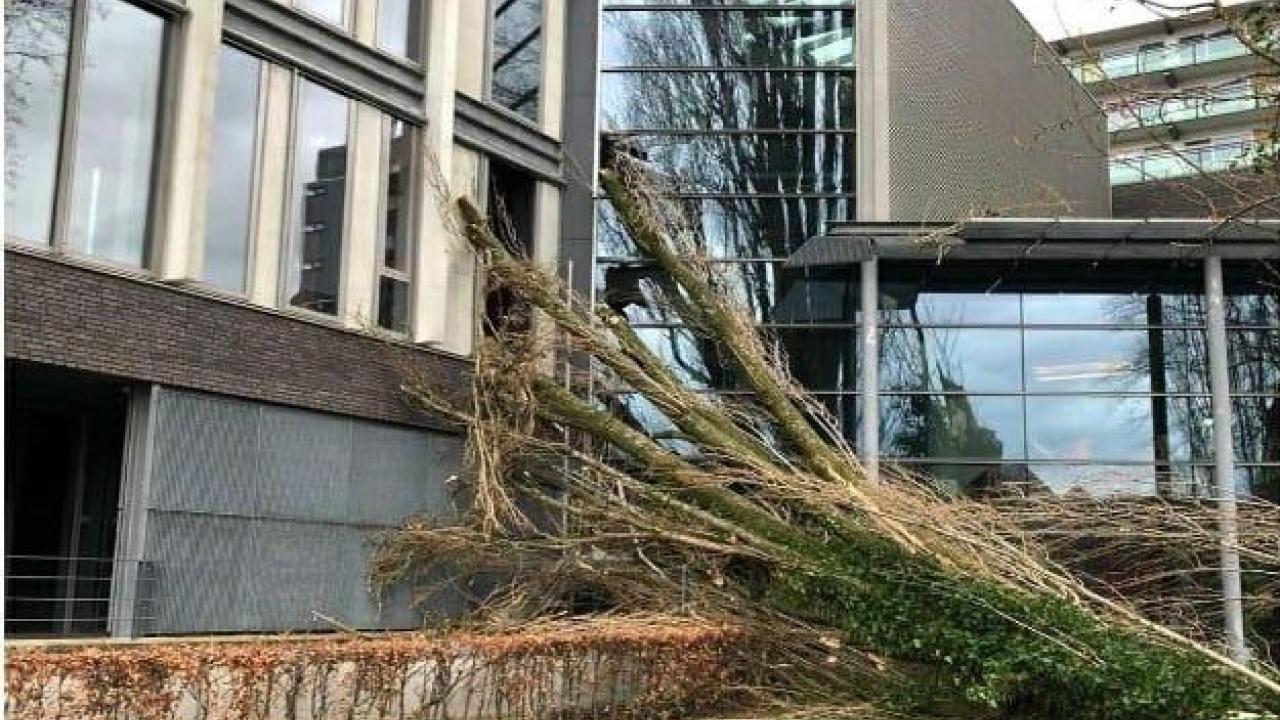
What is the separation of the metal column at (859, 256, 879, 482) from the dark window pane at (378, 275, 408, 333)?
249 inches

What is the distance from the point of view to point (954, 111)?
64.5 feet

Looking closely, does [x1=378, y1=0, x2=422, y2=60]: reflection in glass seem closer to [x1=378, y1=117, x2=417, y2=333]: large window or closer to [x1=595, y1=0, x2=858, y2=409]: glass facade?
[x1=378, y1=117, x2=417, y2=333]: large window

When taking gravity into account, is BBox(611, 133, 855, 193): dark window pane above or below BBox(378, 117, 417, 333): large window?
above

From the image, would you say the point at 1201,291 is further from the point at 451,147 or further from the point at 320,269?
the point at 320,269

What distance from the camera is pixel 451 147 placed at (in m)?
16.5

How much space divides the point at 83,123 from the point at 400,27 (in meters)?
5.24

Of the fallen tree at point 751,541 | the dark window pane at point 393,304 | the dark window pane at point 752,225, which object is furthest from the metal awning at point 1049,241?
the dark window pane at point 393,304

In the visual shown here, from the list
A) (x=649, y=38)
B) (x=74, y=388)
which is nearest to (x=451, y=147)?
(x=649, y=38)

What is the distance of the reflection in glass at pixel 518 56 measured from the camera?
59.2 feet

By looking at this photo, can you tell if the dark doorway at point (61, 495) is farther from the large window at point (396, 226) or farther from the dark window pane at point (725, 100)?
the dark window pane at point (725, 100)

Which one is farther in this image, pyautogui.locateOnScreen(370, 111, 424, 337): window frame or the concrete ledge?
pyautogui.locateOnScreen(370, 111, 424, 337): window frame

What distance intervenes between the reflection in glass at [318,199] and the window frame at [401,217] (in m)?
0.62

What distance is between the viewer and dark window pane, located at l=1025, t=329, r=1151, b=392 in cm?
1806

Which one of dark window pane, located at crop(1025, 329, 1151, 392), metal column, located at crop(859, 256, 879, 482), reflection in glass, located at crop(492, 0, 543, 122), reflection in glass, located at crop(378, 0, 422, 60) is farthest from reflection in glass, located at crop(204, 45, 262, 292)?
dark window pane, located at crop(1025, 329, 1151, 392)
